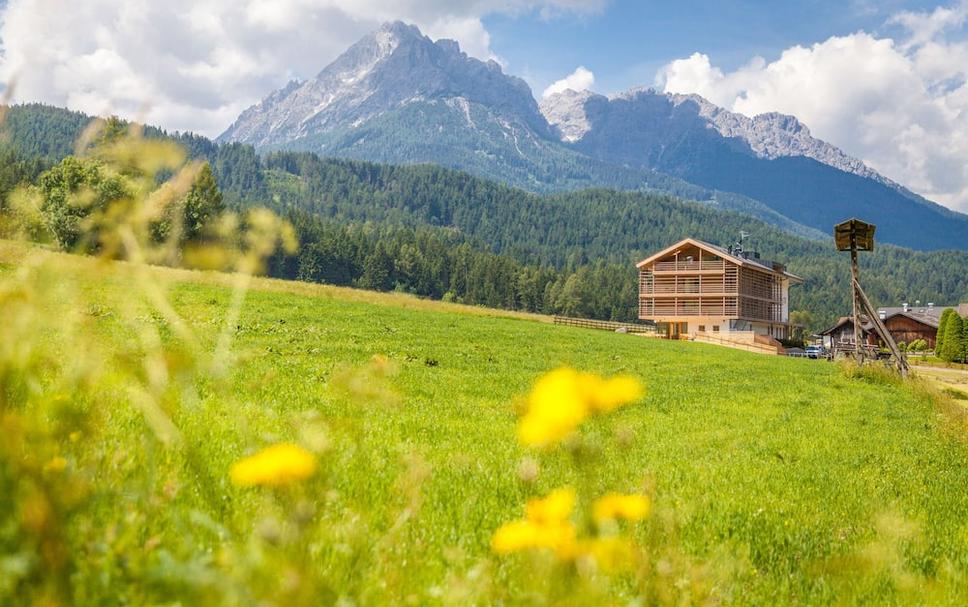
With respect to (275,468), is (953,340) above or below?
below

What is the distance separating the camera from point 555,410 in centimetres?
142

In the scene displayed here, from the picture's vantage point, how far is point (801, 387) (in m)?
21.4

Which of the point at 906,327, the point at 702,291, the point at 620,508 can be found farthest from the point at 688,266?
the point at 620,508

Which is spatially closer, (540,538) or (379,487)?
(540,538)

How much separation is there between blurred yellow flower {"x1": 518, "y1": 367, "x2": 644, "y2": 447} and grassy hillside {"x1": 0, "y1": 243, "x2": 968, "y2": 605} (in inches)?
6.8

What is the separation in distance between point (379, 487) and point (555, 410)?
336 cm

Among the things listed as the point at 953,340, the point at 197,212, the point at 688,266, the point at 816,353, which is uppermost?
the point at 688,266

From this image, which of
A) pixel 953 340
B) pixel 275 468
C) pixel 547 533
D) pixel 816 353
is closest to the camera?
pixel 275 468

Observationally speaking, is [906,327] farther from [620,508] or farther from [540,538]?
[540,538]

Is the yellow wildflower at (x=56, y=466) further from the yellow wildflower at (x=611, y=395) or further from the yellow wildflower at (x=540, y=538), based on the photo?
the yellow wildflower at (x=611, y=395)

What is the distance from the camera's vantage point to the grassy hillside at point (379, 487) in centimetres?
187

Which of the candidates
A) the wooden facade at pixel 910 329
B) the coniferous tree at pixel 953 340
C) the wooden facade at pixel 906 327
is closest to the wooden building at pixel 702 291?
the coniferous tree at pixel 953 340

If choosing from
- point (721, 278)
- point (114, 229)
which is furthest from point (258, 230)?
point (721, 278)

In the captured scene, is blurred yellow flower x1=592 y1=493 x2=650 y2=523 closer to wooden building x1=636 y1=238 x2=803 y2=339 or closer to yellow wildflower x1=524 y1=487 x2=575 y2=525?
yellow wildflower x1=524 y1=487 x2=575 y2=525
